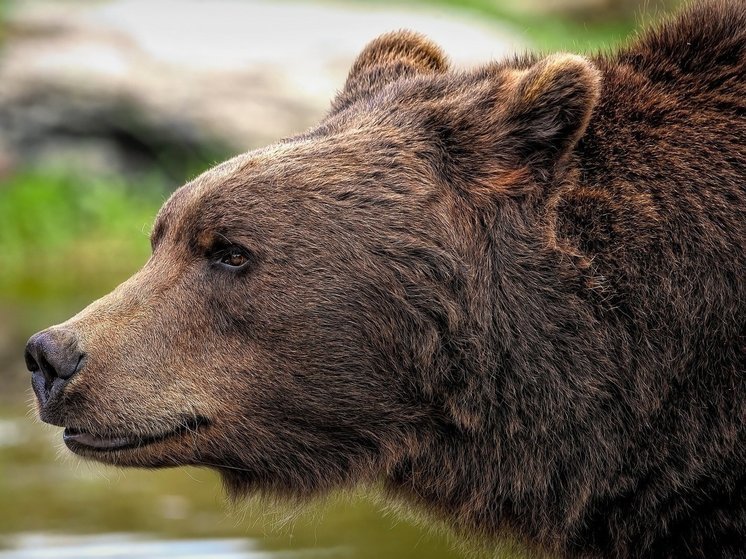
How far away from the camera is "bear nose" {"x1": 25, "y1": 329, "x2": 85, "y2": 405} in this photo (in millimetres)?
4488

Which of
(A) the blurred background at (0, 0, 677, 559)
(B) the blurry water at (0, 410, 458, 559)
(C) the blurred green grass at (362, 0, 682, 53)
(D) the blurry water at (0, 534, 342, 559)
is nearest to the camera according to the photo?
(D) the blurry water at (0, 534, 342, 559)

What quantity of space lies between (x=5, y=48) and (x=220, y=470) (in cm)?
1099

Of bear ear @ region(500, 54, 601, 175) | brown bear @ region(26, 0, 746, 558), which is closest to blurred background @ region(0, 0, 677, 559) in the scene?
brown bear @ region(26, 0, 746, 558)

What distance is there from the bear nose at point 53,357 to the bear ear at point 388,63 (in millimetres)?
1451

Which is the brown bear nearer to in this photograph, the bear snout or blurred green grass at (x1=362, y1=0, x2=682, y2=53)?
the bear snout

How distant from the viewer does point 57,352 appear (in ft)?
14.8

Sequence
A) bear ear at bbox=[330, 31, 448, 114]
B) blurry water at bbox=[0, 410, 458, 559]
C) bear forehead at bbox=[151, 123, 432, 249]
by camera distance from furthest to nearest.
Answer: blurry water at bbox=[0, 410, 458, 559] → bear ear at bbox=[330, 31, 448, 114] → bear forehead at bbox=[151, 123, 432, 249]

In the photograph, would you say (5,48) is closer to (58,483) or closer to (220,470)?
(58,483)

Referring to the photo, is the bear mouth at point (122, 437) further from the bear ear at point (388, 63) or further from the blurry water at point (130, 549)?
the blurry water at point (130, 549)

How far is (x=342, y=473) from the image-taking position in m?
4.73

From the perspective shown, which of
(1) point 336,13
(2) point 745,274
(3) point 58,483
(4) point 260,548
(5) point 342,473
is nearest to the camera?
(2) point 745,274

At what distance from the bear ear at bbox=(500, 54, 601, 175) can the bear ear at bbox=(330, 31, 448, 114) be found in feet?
2.45

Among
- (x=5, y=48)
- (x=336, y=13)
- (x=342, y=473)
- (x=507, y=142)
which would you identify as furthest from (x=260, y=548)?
(x=336, y=13)

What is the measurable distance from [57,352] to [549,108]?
1.93 metres
